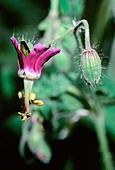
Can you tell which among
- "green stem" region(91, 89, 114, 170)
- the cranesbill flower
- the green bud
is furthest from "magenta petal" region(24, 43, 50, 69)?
"green stem" region(91, 89, 114, 170)

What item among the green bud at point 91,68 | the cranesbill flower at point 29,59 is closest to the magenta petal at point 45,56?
the cranesbill flower at point 29,59

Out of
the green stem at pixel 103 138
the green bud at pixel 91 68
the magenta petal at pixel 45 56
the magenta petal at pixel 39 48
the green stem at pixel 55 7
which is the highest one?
the green stem at pixel 55 7

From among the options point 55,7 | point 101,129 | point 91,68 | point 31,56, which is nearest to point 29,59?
point 31,56

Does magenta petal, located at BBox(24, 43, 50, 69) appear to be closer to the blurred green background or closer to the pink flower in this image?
the pink flower

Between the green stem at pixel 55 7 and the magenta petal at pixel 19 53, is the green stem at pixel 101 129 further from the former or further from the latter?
the magenta petal at pixel 19 53

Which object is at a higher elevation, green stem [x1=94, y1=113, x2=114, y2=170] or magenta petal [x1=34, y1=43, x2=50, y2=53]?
magenta petal [x1=34, y1=43, x2=50, y2=53]
